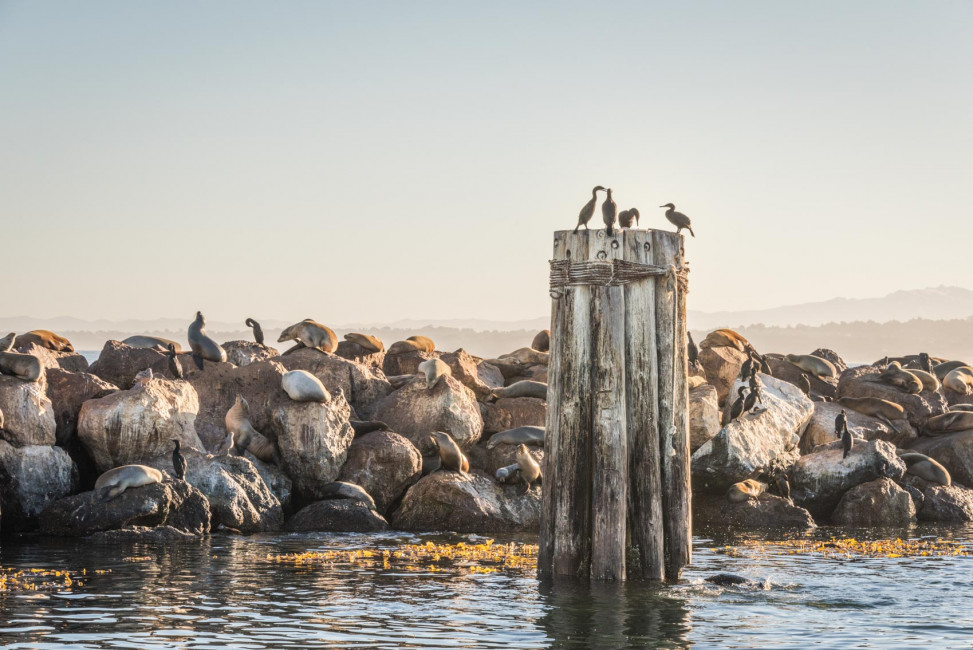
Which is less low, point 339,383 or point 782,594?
point 339,383

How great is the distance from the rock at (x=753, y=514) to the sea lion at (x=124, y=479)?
31.3 feet

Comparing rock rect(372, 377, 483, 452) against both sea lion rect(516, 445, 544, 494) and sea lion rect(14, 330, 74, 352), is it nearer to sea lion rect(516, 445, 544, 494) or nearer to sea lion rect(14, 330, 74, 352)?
sea lion rect(516, 445, 544, 494)

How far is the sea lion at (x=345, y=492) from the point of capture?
780 inches

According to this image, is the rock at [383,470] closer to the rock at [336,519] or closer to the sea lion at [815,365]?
the rock at [336,519]

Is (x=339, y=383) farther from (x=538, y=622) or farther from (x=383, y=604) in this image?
(x=538, y=622)

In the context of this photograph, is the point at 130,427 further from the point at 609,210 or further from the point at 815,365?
the point at 815,365

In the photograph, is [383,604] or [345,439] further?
[345,439]

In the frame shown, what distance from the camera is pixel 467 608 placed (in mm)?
12039

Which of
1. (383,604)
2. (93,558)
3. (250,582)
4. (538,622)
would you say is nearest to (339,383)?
(93,558)

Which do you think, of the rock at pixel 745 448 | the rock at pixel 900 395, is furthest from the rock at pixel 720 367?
A: the rock at pixel 900 395

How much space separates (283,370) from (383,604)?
33.7ft

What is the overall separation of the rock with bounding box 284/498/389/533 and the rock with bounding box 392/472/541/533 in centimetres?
69

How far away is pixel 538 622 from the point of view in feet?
36.4

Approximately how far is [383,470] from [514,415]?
404 centimetres
